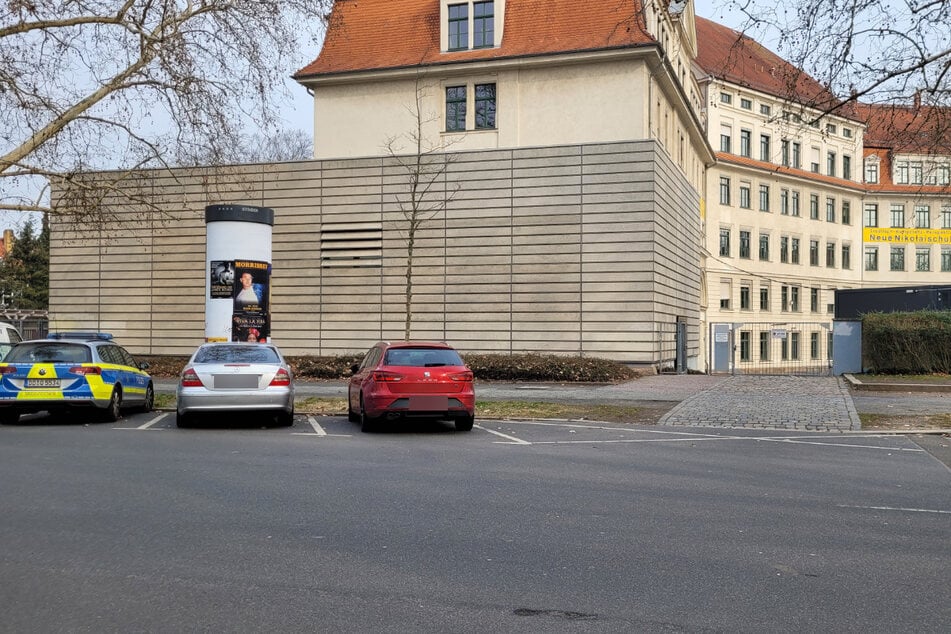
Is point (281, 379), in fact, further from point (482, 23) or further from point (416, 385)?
point (482, 23)

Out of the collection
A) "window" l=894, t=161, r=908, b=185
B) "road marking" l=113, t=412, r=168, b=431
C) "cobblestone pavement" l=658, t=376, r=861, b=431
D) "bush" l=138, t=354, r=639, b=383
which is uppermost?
"window" l=894, t=161, r=908, b=185

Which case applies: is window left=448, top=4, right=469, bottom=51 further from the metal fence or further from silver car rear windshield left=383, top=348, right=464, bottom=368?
the metal fence

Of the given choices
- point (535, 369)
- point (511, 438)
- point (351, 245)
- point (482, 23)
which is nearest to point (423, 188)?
point (351, 245)

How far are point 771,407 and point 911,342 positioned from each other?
31.7 feet

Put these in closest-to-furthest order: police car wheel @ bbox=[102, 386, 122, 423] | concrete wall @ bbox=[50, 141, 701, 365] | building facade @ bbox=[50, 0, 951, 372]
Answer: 1. police car wheel @ bbox=[102, 386, 122, 423]
2. concrete wall @ bbox=[50, 141, 701, 365]
3. building facade @ bbox=[50, 0, 951, 372]

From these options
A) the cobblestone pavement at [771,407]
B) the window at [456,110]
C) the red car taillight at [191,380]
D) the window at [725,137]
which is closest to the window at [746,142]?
the window at [725,137]

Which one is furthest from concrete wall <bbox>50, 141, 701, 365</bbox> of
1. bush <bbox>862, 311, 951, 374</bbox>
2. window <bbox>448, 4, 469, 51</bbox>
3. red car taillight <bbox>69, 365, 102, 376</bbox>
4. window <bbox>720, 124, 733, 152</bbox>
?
window <bbox>720, 124, 733, 152</bbox>

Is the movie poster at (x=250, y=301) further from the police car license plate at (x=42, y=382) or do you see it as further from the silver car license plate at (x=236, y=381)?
the silver car license plate at (x=236, y=381)

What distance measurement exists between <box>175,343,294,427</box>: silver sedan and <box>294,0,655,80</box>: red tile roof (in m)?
16.8

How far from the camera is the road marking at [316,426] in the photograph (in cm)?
1432

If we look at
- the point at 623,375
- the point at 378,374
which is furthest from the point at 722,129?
the point at 378,374

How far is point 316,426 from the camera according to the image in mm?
15484

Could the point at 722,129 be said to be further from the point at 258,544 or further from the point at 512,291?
the point at 258,544

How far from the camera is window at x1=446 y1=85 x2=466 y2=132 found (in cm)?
3117
